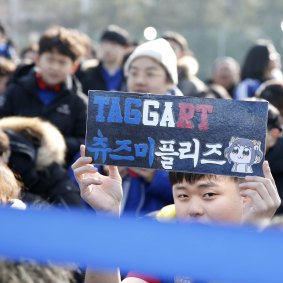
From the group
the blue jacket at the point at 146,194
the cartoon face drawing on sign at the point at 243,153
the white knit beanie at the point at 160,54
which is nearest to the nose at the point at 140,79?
the white knit beanie at the point at 160,54

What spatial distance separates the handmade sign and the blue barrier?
1178 millimetres

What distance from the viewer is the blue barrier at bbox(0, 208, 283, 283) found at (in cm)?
97

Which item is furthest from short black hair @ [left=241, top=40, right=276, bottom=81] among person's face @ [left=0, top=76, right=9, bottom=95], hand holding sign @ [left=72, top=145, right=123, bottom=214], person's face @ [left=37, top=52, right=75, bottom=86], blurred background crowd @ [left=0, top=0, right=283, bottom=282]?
hand holding sign @ [left=72, top=145, right=123, bottom=214]

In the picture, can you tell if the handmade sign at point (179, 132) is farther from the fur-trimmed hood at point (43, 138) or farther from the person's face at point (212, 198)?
the fur-trimmed hood at point (43, 138)

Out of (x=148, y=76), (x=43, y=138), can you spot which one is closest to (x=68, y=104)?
(x=148, y=76)

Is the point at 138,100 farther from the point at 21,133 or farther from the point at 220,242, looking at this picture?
the point at 21,133

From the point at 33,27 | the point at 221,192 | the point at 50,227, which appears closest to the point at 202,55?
the point at 33,27

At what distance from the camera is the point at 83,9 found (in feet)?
122

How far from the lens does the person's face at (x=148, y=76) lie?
177 inches

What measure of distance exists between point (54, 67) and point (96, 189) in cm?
300

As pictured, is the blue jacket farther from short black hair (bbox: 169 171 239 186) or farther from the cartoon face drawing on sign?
the cartoon face drawing on sign

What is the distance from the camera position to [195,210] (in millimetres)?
2400

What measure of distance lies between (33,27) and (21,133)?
102 feet

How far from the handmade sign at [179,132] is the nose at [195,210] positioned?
0.68ft
